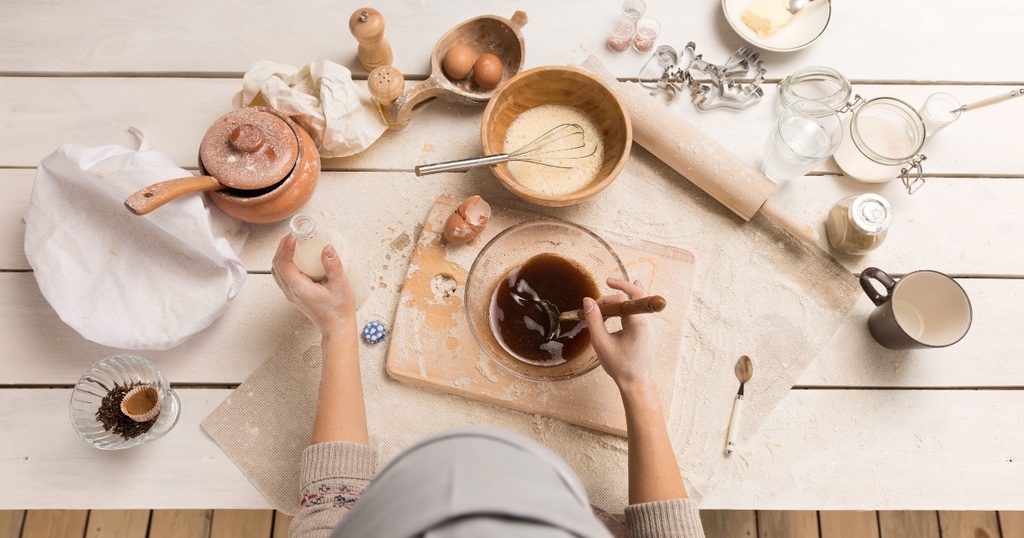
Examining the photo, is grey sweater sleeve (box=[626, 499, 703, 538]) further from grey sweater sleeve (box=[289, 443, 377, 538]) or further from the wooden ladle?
the wooden ladle

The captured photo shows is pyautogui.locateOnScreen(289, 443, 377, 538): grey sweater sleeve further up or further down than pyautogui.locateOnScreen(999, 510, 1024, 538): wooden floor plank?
further up

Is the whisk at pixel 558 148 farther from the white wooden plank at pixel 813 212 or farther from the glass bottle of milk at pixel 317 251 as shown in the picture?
the glass bottle of milk at pixel 317 251

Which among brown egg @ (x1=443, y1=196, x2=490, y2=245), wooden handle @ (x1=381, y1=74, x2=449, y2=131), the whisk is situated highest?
wooden handle @ (x1=381, y1=74, x2=449, y2=131)

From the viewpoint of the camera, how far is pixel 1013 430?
1128mm

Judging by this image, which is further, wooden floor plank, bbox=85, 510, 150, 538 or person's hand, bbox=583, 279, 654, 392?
wooden floor plank, bbox=85, 510, 150, 538

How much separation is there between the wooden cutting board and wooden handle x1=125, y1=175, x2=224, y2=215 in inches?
14.3

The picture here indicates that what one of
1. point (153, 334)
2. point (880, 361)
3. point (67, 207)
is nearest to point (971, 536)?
point (880, 361)

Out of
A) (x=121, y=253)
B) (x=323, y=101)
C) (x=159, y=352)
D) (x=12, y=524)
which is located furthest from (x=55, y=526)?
(x=323, y=101)

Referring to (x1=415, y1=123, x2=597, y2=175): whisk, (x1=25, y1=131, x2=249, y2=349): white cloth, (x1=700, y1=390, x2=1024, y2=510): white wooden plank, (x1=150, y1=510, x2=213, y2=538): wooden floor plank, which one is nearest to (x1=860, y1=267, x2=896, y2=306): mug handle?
(x1=700, y1=390, x2=1024, y2=510): white wooden plank

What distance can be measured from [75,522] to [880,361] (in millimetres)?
1815

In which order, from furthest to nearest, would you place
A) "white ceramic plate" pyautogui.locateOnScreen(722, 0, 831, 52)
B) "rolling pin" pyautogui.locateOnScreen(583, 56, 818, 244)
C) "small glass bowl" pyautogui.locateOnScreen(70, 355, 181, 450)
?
"white ceramic plate" pyautogui.locateOnScreen(722, 0, 831, 52) < "rolling pin" pyautogui.locateOnScreen(583, 56, 818, 244) < "small glass bowl" pyautogui.locateOnScreen(70, 355, 181, 450)

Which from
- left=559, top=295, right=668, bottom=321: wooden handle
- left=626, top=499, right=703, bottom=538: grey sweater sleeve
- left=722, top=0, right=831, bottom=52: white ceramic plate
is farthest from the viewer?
left=722, top=0, right=831, bottom=52: white ceramic plate

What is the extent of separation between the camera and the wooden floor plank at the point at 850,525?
1.56 m

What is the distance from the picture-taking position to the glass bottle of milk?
953mm
